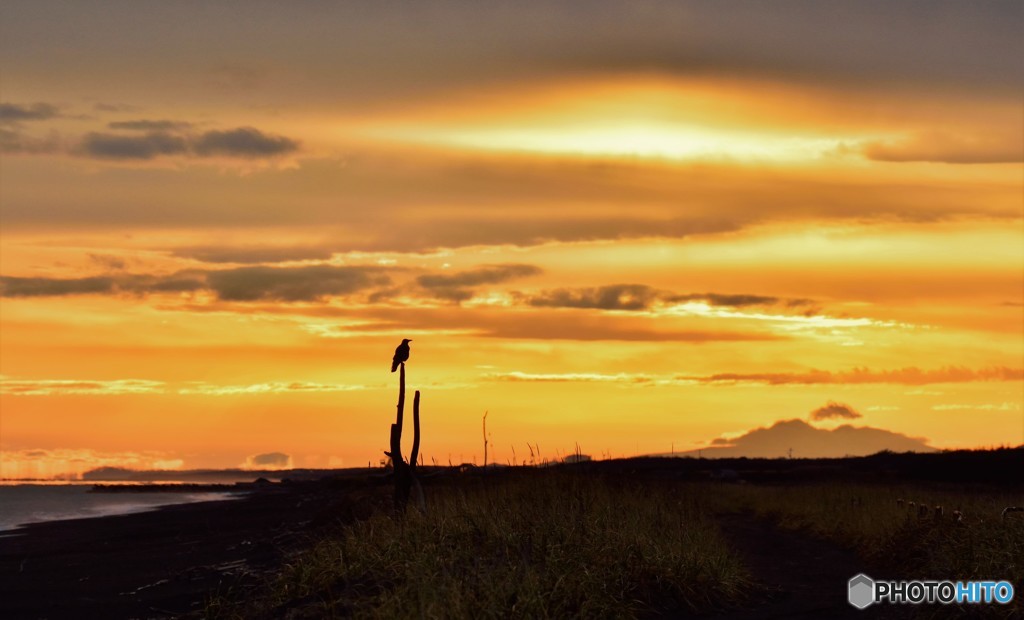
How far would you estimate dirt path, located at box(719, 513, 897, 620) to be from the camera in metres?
15.3

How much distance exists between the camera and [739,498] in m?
41.8

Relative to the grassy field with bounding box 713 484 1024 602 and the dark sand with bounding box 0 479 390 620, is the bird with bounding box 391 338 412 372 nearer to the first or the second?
the dark sand with bounding box 0 479 390 620

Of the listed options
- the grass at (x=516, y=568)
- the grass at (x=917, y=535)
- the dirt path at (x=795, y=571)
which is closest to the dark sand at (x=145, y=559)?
the grass at (x=516, y=568)

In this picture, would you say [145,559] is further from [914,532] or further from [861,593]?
[861,593]

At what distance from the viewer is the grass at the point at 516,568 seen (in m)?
14.0

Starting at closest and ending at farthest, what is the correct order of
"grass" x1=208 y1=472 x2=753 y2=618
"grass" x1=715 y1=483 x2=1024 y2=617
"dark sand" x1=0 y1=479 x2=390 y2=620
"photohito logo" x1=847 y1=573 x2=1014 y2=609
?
"grass" x1=208 y1=472 x2=753 y2=618
"photohito logo" x1=847 y1=573 x2=1014 y2=609
"grass" x1=715 y1=483 x2=1024 y2=617
"dark sand" x1=0 y1=479 x2=390 y2=620

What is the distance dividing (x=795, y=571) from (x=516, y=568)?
8.05m

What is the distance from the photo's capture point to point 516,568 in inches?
588

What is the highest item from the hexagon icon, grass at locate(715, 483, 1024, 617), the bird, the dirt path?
the bird

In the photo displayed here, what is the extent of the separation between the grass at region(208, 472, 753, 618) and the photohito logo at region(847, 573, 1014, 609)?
1.83m

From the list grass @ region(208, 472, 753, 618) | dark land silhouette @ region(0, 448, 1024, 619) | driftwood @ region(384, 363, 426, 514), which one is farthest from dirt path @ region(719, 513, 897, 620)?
driftwood @ region(384, 363, 426, 514)

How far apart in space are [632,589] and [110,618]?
30.9 ft

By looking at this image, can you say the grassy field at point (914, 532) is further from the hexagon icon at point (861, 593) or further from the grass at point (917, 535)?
the hexagon icon at point (861, 593)

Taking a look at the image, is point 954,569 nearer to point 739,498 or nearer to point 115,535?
point 739,498
